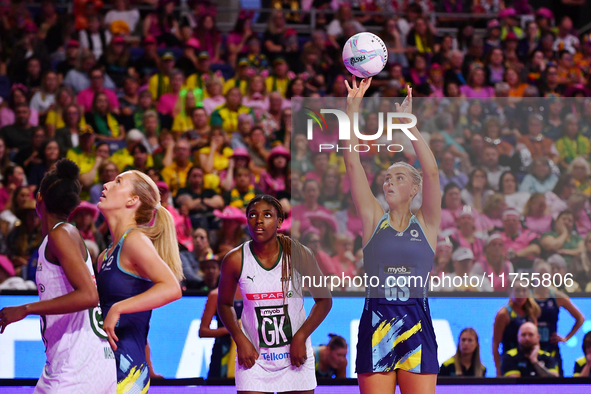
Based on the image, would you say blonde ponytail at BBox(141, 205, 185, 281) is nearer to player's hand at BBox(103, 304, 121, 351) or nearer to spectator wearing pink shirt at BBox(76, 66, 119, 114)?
player's hand at BBox(103, 304, 121, 351)

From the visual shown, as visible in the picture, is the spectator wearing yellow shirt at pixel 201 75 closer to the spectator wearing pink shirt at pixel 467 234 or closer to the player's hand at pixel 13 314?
the spectator wearing pink shirt at pixel 467 234

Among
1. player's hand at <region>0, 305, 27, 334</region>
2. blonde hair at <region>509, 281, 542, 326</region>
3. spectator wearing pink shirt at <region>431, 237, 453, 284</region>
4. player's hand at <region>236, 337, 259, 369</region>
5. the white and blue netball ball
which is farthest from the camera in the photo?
blonde hair at <region>509, 281, 542, 326</region>

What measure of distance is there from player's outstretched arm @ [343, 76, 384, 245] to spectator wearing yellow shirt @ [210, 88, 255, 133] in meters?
5.25

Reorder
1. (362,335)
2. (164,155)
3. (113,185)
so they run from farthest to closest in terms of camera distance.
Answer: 1. (164,155)
2. (362,335)
3. (113,185)

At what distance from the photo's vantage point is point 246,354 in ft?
12.9

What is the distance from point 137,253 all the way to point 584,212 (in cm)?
304

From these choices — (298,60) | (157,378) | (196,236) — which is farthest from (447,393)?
(298,60)

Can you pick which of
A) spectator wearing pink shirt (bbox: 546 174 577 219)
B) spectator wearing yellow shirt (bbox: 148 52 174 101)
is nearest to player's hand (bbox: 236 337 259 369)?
spectator wearing pink shirt (bbox: 546 174 577 219)

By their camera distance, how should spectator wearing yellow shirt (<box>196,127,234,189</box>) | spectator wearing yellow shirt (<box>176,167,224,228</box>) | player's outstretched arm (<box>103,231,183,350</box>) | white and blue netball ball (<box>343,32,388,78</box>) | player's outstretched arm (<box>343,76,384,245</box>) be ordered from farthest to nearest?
1. spectator wearing yellow shirt (<box>196,127,234,189</box>)
2. spectator wearing yellow shirt (<box>176,167,224,228</box>)
3. white and blue netball ball (<box>343,32,388,78</box>)
4. player's outstretched arm (<box>343,76,384,245</box>)
5. player's outstretched arm (<box>103,231,183,350</box>)

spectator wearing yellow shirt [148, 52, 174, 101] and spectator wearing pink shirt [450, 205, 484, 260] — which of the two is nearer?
spectator wearing pink shirt [450, 205, 484, 260]

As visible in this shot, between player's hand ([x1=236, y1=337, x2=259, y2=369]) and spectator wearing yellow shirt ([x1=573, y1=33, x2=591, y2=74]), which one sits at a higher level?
spectator wearing yellow shirt ([x1=573, y1=33, x2=591, y2=74])

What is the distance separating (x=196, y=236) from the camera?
23.3 feet

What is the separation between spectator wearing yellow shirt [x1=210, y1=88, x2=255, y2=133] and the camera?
940cm

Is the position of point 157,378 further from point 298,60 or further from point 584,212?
point 298,60
